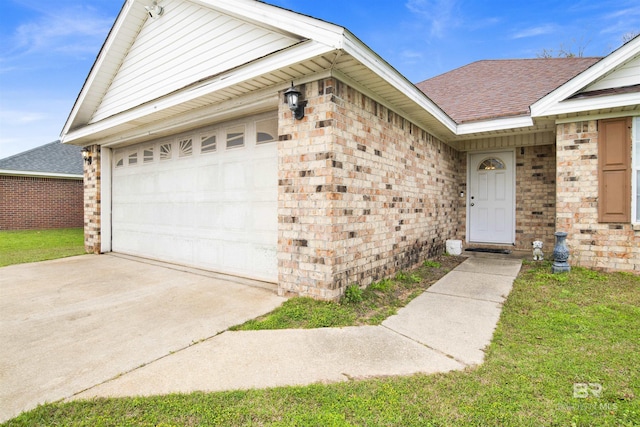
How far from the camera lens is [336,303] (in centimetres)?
387

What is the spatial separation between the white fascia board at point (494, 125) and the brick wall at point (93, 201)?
8.08 metres

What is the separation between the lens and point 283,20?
150 inches

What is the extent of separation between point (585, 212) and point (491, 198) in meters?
2.54

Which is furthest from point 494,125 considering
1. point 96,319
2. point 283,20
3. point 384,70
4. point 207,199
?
point 96,319

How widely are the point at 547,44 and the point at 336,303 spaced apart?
19.2 meters

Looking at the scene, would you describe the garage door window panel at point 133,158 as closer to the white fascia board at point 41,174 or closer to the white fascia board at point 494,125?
the white fascia board at point 494,125

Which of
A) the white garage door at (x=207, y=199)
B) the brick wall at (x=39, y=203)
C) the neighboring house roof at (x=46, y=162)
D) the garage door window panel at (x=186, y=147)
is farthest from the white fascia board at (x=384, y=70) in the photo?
the brick wall at (x=39, y=203)

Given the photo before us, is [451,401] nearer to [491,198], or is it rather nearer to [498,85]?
[491,198]

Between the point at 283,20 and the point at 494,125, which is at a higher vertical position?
the point at 283,20

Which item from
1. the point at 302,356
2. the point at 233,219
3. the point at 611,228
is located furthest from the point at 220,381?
the point at 611,228

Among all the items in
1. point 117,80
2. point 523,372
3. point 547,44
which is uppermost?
point 547,44

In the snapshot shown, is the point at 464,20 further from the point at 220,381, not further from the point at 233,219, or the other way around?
the point at 220,381

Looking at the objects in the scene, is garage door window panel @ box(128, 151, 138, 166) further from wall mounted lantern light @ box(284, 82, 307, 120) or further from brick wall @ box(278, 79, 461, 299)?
wall mounted lantern light @ box(284, 82, 307, 120)

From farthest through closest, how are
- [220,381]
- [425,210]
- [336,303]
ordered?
1. [425,210]
2. [336,303]
3. [220,381]
